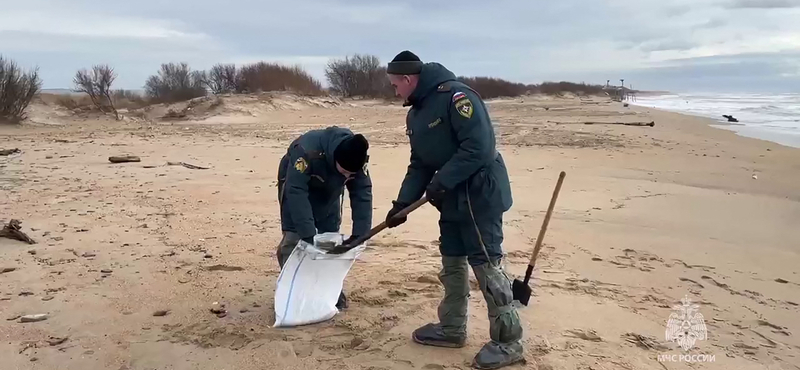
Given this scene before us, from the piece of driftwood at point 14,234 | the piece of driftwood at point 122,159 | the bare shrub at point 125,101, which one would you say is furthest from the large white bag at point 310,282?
the bare shrub at point 125,101

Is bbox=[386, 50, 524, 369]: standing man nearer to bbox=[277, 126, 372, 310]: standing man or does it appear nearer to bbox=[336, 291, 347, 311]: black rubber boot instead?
bbox=[277, 126, 372, 310]: standing man

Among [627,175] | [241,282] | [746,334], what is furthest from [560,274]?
[627,175]

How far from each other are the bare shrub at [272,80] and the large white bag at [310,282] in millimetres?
33992

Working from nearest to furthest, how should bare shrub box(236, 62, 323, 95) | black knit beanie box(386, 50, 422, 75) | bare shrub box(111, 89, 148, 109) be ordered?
black knit beanie box(386, 50, 422, 75), bare shrub box(111, 89, 148, 109), bare shrub box(236, 62, 323, 95)

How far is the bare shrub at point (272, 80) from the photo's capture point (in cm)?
3791

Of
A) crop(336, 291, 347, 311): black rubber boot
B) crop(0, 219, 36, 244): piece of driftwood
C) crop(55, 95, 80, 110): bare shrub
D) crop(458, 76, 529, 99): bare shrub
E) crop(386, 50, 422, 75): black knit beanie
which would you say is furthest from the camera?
crop(458, 76, 529, 99): bare shrub

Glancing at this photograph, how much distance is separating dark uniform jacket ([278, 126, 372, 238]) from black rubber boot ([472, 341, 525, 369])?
3.32ft

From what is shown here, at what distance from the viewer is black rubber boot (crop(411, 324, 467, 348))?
11.7ft

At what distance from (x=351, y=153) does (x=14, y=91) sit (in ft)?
71.3

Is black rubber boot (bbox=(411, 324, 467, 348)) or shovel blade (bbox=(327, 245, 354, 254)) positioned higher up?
shovel blade (bbox=(327, 245, 354, 254))

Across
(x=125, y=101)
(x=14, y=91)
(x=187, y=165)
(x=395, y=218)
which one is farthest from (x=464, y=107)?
(x=125, y=101)

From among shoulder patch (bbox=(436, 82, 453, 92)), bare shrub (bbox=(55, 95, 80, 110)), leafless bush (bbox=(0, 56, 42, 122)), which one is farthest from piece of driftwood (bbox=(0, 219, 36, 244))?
bare shrub (bbox=(55, 95, 80, 110))

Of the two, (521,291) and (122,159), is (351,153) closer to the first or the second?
(521,291)

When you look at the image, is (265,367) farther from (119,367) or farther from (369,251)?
(369,251)
